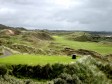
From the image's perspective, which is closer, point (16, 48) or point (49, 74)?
point (49, 74)

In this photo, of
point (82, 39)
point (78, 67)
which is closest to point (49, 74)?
point (78, 67)

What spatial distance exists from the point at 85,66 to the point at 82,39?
2603 inches

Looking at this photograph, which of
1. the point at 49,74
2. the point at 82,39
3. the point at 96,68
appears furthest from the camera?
the point at 82,39

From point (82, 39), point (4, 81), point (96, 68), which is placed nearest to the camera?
point (4, 81)

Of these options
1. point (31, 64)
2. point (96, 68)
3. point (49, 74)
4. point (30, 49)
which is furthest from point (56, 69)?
point (30, 49)

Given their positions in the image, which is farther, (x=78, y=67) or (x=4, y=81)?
(x=78, y=67)

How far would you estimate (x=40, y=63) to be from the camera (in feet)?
113

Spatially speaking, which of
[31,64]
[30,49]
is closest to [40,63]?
[31,64]

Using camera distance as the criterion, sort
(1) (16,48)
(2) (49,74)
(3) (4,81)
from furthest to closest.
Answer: (1) (16,48) → (2) (49,74) → (3) (4,81)

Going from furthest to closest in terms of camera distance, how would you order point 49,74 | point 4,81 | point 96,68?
1. point 96,68
2. point 49,74
3. point 4,81

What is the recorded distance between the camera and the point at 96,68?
122ft

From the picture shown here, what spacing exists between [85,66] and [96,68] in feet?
10.0

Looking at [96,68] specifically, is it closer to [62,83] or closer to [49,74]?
[49,74]

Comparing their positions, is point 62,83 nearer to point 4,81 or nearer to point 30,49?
point 4,81
